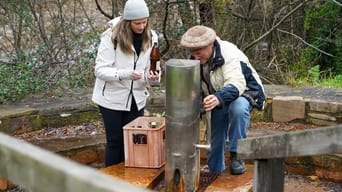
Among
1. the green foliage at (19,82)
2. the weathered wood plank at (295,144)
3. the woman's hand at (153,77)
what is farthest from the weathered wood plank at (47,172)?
the green foliage at (19,82)

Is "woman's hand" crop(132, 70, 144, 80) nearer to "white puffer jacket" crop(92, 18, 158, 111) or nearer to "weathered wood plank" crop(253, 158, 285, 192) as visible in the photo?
"white puffer jacket" crop(92, 18, 158, 111)

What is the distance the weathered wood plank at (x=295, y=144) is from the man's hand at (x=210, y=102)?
0.83m

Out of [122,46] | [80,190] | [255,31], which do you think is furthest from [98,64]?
[255,31]

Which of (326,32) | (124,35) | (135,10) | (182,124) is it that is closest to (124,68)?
(124,35)

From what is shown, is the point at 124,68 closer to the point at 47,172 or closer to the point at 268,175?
the point at 268,175

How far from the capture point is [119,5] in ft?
26.6

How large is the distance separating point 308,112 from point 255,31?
404 centimetres

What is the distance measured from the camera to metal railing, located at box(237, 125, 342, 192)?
7.64 ft

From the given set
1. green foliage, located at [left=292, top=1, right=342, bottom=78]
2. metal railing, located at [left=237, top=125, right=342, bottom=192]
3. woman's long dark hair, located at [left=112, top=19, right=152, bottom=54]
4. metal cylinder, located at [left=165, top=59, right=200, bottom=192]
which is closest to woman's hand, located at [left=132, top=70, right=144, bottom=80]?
woman's long dark hair, located at [left=112, top=19, right=152, bottom=54]

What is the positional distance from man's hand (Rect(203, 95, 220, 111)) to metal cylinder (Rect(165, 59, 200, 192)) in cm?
7

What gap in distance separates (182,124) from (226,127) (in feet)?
1.65

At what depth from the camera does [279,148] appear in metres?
2.61

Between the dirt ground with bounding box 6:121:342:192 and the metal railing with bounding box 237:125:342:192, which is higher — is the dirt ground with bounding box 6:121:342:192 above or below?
below

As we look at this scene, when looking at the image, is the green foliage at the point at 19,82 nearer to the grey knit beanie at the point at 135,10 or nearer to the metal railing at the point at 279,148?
the grey knit beanie at the point at 135,10
